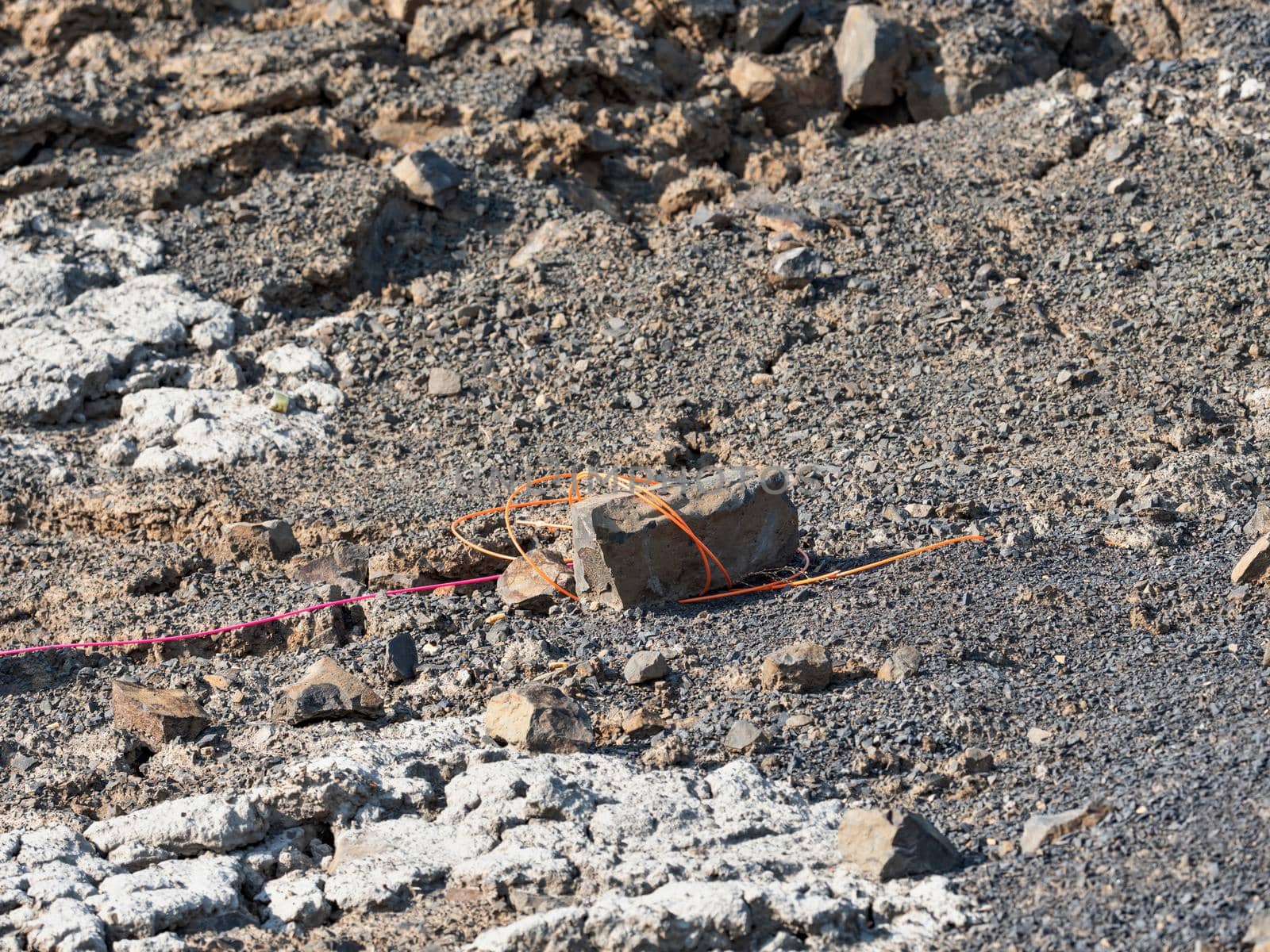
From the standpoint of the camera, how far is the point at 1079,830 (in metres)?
2.89

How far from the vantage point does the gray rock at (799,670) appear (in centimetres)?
354

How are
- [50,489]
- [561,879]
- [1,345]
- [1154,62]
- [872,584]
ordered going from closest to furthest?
[561,879] < [872,584] < [50,489] < [1,345] < [1154,62]

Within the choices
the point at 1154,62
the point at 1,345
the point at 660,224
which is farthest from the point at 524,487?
the point at 1154,62

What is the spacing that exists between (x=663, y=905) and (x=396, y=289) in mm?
4061

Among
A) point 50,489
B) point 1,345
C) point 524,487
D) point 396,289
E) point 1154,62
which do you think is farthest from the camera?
point 1154,62

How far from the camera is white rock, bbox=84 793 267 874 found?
10.3 feet

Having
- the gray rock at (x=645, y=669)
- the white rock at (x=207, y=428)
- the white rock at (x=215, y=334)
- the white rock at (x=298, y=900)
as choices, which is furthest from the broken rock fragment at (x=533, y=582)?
the white rock at (x=215, y=334)

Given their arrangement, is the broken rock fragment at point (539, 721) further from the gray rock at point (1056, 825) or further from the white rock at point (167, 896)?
the gray rock at point (1056, 825)

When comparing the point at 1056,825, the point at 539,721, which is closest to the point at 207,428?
the point at 539,721

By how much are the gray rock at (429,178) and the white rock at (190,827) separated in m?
3.91

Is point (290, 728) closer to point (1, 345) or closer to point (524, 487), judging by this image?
point (524, 487)

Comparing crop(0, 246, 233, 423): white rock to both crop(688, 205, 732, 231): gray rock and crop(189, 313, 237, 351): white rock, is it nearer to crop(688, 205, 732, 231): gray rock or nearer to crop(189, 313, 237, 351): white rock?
crop(189, 313, 237, 351): white rock

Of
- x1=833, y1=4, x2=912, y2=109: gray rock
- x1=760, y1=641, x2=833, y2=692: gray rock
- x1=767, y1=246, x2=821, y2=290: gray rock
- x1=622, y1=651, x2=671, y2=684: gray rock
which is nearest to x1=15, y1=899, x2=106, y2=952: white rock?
x1=622, y1=651, x2=671, y2=684: gray rock

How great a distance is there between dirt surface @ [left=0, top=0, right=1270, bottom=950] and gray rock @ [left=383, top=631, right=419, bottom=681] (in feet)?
0.17
